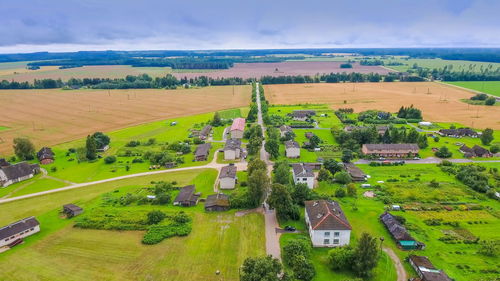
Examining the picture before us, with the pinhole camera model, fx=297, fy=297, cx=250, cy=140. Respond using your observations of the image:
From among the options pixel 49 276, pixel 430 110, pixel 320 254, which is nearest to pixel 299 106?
pixel 430 110

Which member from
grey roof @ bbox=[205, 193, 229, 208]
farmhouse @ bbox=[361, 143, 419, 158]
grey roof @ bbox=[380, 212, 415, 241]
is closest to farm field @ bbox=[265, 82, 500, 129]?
farmhouse @ bbox=[361, 143, 419, 158]

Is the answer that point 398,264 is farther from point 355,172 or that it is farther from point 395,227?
point 355,172

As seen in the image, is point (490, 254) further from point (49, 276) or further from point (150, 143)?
point (150, 143)

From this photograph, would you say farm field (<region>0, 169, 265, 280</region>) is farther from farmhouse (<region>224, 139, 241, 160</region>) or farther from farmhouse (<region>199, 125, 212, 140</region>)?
farmhouse (<region>199, 125, 212, 140</region>)

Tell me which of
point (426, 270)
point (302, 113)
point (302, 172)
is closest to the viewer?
point (426, 270)

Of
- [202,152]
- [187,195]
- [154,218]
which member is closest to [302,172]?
[187,195]
